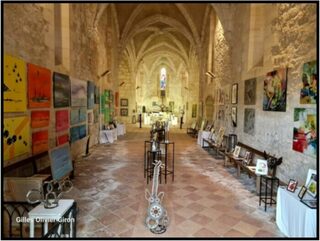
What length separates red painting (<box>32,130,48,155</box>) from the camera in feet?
15.1

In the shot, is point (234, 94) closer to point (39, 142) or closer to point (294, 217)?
point (294, 217)

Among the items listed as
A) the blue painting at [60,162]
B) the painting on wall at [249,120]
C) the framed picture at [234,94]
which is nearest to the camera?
the blue painting at [60,162]

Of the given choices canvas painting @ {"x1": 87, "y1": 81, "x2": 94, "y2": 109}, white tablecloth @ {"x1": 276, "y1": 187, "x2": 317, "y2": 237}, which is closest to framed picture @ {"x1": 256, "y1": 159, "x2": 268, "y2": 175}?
white tablecloth @ {"x1": 276, "y1": 187, "x2": 317, "y2": 237}

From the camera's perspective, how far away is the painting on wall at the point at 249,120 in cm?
609

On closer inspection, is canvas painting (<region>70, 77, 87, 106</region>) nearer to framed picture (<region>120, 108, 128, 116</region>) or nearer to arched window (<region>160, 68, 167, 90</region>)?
framed picture (<region>120, 108, 128, 116</region>)

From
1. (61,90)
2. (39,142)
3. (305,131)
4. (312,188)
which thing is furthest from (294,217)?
(61,90)

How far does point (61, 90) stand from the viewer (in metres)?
5.89

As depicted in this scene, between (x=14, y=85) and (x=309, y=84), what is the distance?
4.71 metres

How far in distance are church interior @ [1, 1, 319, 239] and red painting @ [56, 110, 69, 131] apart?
0.05 m

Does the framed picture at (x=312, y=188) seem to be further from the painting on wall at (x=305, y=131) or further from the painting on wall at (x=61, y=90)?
the painting on wall at (x=61, y=90)

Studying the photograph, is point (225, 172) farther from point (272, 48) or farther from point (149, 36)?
point (149, 36)

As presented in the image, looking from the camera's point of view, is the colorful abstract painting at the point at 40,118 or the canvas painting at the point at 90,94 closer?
the colorful abstract painting at the point at 40,118

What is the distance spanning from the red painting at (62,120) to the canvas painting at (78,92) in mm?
625

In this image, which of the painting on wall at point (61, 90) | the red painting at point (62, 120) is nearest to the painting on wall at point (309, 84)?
the painting on wall at point (61, 90)
